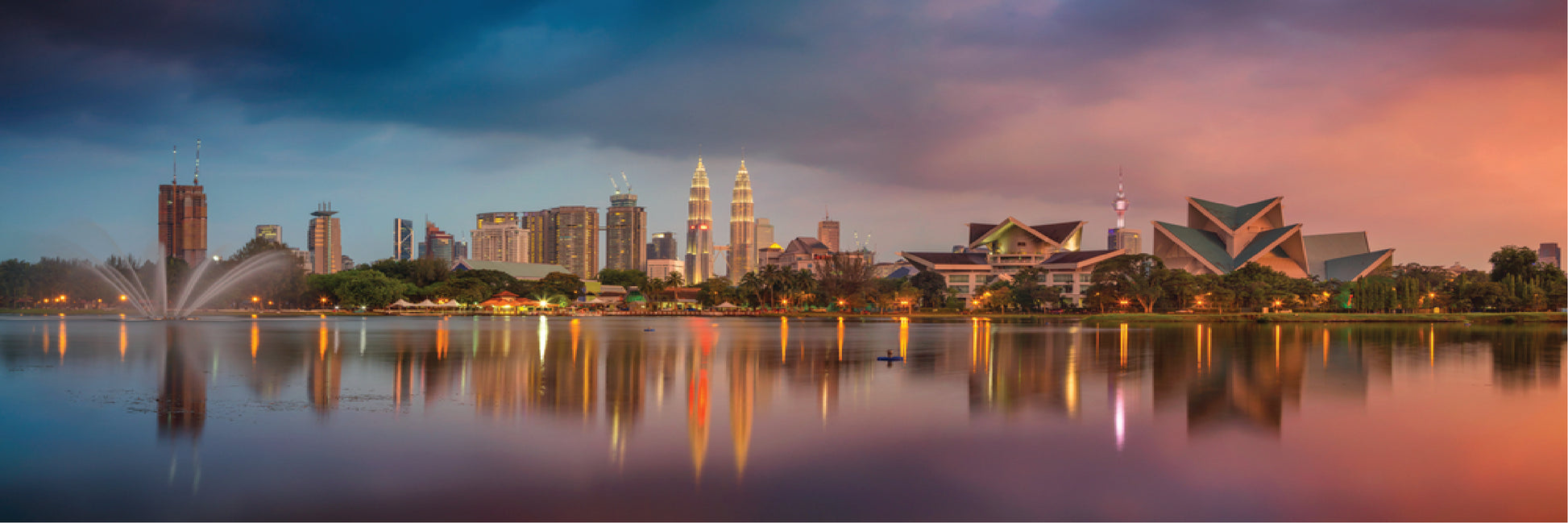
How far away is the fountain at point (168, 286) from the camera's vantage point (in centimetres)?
8156

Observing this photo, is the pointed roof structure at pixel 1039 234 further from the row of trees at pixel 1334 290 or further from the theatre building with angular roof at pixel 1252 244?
the row of trees at pixel 1334 290

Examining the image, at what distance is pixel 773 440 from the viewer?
1468 cm

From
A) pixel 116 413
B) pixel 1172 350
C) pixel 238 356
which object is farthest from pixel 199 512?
pixel 1172 350

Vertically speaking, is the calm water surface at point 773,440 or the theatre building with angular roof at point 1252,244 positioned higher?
the theatre building with angular roof at point 1252,244

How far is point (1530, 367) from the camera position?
29.4 metres

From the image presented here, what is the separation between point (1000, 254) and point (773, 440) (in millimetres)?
140981

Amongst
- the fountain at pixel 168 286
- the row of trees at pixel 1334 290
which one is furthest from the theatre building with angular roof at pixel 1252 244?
the fountain at pixel 168 286

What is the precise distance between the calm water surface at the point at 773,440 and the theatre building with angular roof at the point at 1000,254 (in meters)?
110

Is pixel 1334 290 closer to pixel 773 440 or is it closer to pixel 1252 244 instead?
pixel 1252 244

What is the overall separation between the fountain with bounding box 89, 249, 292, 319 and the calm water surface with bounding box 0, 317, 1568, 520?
6028 cm

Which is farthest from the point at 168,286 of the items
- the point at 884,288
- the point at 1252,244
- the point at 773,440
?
the point at 1252,244

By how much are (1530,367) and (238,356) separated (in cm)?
4285

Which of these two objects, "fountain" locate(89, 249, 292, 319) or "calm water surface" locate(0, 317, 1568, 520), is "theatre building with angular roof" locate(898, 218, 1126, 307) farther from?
"calm water surface" locate(0, 317, 1568, 520)

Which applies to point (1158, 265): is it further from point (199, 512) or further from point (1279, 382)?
point (199, 512)
